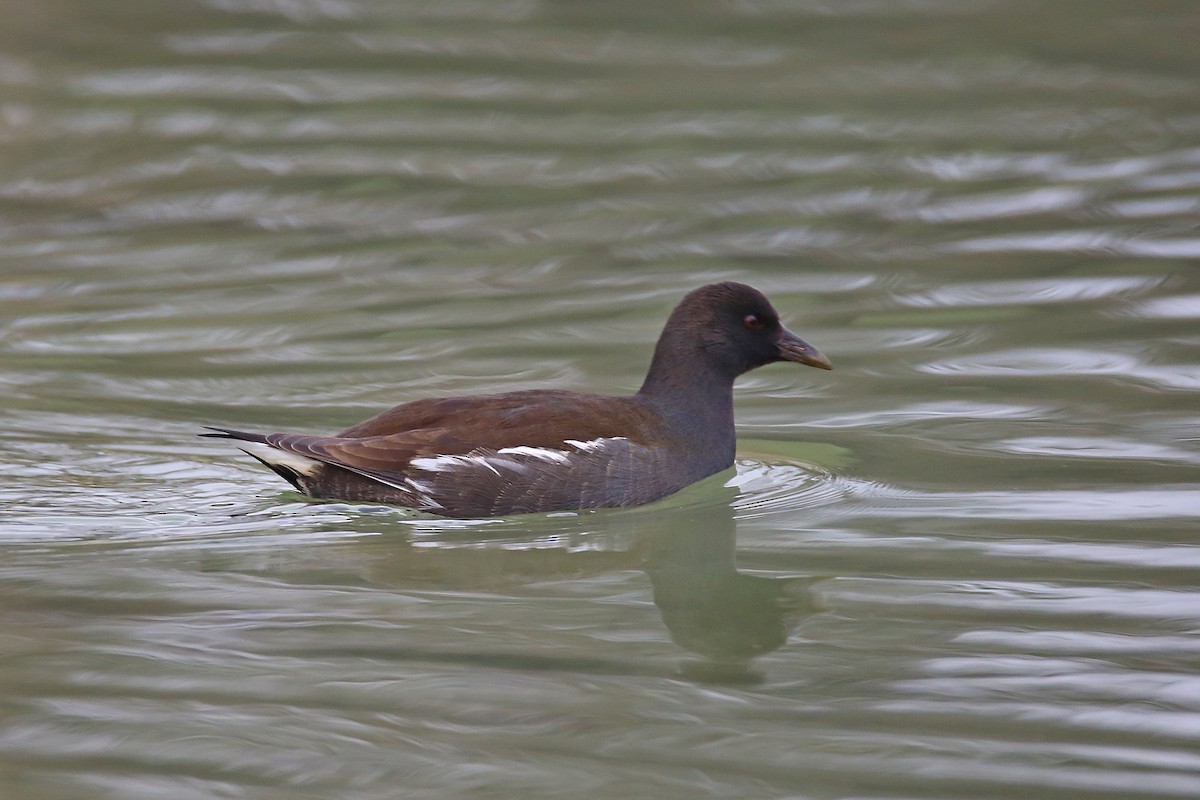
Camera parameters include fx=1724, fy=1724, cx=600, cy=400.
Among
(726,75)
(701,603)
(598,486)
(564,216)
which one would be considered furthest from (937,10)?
(701,603)

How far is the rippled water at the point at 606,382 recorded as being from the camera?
477 cm

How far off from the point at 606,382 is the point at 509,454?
209 cm

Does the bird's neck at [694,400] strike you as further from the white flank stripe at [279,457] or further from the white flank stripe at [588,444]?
the white flank stripe at [279,457]

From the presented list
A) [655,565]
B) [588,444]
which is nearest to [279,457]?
[588,444]

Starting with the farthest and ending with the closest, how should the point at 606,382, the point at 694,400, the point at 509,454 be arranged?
the point at 606,382
the point at 694,400
the point at 509,454

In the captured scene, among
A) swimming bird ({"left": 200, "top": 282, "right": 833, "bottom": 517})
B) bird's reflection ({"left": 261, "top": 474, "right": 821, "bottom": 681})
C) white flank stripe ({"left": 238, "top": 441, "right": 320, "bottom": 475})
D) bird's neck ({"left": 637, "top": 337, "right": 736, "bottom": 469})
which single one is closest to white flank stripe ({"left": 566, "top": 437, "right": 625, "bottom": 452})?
swimming bird ({"left": 200, "top": 282, "right": 833, "bottom": 517})

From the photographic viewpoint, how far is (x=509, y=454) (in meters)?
6.98

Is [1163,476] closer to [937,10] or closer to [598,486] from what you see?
[598,486]

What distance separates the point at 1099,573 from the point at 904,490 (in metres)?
1.29

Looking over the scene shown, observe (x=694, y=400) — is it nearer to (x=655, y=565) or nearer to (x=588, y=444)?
(x=588, y=444)

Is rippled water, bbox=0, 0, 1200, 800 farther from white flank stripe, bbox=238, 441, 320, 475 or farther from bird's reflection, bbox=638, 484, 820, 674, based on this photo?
white flank stripe, bbox=238, 441, 320, 475

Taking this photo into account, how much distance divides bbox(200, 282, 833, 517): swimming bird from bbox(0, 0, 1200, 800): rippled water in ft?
0.45

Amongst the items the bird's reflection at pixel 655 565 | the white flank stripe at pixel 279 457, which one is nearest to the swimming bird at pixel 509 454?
the white flank stripe at pixel 279 457

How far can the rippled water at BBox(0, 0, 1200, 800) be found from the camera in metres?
4.77
